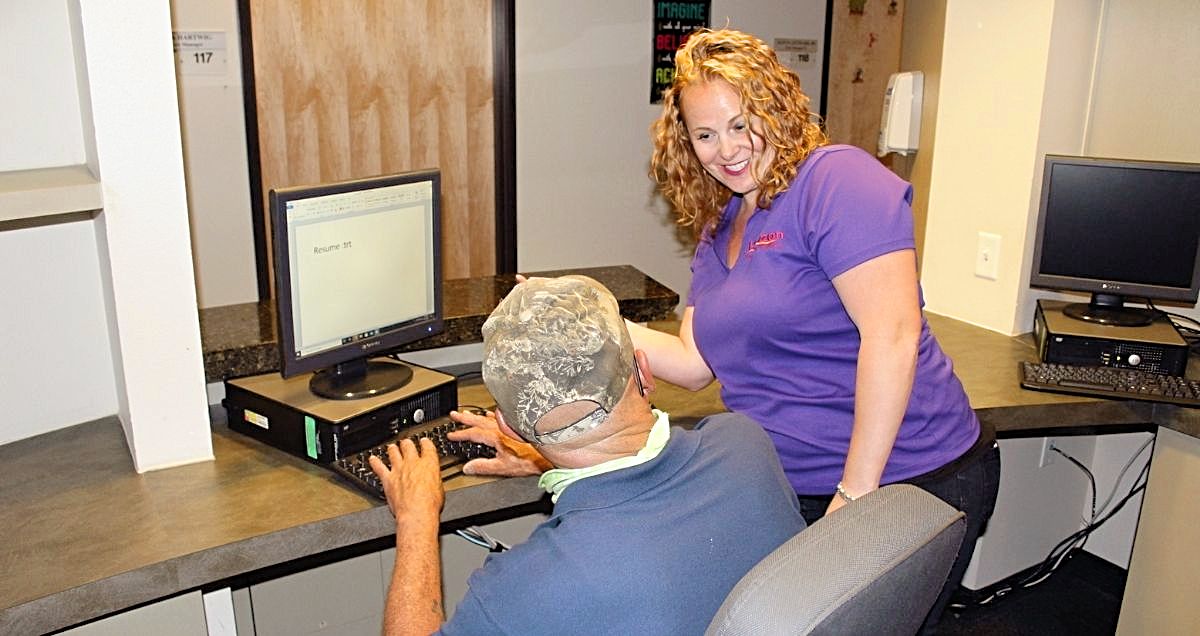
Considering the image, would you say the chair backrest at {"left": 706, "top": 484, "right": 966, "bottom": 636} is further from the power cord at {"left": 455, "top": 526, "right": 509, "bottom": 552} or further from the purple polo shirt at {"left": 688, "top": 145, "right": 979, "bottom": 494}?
the power cord at {"left": 455, "top": 526, "right": 509, "bottom": 552}

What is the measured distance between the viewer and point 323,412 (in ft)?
6.08

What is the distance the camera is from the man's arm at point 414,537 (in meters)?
1.35

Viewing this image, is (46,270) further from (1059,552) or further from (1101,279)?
(1059,552)

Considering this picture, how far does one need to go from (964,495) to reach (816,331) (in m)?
0.39

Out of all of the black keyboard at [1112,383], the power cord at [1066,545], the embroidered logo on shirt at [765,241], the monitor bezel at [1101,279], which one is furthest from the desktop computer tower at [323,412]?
the power cord at [1066,545]

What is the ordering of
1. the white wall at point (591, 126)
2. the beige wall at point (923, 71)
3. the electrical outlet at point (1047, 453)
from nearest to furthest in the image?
1. the electrical outlet at point (1047, 453)
2. the beige wall at point (923, 71)
3. the white wall at point (591, 126)

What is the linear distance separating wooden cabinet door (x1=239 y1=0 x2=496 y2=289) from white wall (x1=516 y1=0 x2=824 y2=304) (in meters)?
0.16

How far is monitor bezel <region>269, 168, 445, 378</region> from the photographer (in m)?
1.80

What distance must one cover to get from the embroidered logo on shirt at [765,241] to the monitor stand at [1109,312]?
3.88 feet

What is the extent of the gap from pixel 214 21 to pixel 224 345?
1.63m

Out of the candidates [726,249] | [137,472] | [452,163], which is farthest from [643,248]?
[137,472]

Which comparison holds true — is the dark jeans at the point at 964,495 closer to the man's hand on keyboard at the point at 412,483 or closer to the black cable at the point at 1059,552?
the man's hand on keyboard at the point at 412,483

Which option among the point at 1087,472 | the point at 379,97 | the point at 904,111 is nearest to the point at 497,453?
the point at 1087,472

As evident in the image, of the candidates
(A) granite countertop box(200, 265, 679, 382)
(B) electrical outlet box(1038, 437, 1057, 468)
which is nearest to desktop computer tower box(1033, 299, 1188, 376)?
(B) electrical outlet box(1038, 437, 1057, 468)
